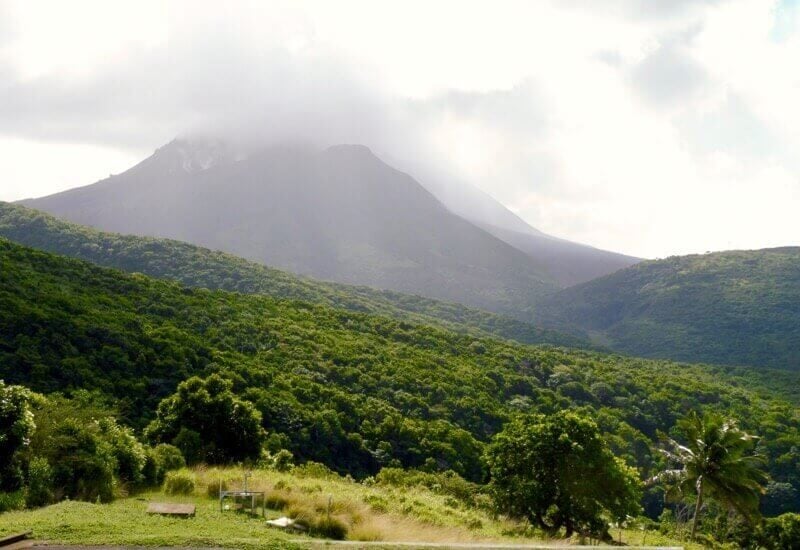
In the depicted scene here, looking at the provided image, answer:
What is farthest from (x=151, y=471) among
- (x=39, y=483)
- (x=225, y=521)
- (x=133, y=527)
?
(x=133, y=527)

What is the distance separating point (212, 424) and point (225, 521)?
12.6 m

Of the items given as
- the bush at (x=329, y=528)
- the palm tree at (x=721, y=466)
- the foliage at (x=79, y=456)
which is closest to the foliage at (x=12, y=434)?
the foliage at (x=79, y=456)

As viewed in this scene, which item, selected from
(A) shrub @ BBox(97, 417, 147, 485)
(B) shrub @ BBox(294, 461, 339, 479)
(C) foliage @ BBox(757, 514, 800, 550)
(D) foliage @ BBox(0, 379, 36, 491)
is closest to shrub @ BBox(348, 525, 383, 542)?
(A) shrub @ BBox(97, 417, 147, 485)

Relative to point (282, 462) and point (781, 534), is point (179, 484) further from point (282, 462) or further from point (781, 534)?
point (781, 534)

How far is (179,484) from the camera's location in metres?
18.4

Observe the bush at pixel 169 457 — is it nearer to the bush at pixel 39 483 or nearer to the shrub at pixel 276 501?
the bush at pixel 39 483

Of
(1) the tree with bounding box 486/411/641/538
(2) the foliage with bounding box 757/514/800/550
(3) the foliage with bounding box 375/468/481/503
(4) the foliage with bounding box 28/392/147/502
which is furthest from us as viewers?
(2) the foliage with bounding box 757/514/800/550

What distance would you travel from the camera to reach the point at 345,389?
5975 cm

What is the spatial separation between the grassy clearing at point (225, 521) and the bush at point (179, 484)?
0.68 feet

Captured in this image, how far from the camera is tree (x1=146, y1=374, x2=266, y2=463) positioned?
84.5 ft

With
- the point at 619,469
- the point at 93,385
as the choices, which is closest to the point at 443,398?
the point at 93,385

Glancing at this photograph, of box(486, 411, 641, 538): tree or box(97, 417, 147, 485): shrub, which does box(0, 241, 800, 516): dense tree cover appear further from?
box(486, 411, 641, 538): tree

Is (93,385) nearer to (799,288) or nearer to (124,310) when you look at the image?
(124,310)

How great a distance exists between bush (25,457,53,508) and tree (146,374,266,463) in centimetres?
949
